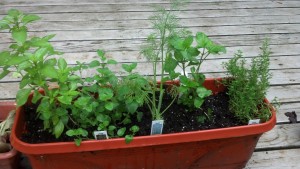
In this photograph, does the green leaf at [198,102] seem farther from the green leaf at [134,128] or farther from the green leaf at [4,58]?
the green leaf at [4,58]

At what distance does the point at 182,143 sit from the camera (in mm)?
1109

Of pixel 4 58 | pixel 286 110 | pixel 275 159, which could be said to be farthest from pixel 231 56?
pixel 4 58

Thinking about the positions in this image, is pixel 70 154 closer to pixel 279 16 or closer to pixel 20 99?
pixel 20 99

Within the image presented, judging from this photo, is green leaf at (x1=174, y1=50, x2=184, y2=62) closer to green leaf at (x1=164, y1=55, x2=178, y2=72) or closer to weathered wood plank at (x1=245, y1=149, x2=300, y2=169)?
green leaf at (x1=164, y1=55, x2=178, y2=72)

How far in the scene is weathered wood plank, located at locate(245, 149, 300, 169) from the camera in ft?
4.52

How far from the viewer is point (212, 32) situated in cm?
227

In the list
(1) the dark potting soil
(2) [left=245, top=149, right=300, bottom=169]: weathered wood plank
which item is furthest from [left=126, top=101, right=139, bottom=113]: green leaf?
(2) [left=245, top=149, right=300, bottom=169]: weathered wood plank

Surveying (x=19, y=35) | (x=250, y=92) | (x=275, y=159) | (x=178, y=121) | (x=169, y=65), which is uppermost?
(x=19, y=35)

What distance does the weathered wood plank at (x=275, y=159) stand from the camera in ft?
4.52

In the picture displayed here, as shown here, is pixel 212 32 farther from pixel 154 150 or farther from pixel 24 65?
pixel 24 65

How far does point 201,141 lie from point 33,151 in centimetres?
54

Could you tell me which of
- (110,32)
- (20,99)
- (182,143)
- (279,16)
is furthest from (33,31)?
(279,16)

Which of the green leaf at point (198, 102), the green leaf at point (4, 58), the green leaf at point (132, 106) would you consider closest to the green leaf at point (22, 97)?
the green leaf at point (4, 58)

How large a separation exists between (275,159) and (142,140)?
67cm
